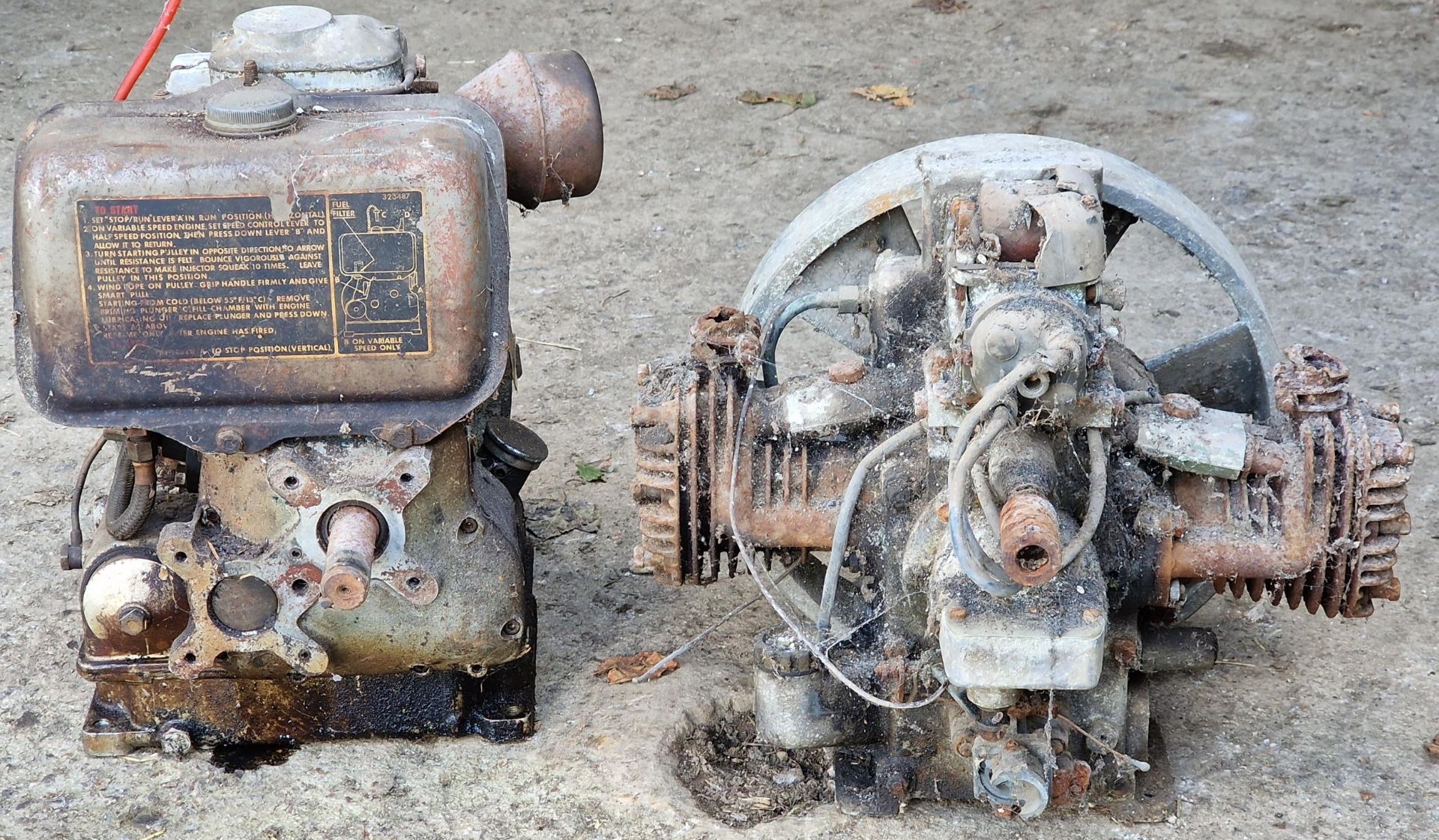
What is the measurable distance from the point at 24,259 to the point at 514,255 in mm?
2669

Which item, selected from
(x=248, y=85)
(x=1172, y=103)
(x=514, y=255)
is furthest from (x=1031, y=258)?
(x=1172, y=103)

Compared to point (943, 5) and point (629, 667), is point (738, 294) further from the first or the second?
point (943, 5)

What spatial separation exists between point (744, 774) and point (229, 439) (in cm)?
121

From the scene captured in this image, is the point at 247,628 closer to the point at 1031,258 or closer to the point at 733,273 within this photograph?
the point at 1031,258

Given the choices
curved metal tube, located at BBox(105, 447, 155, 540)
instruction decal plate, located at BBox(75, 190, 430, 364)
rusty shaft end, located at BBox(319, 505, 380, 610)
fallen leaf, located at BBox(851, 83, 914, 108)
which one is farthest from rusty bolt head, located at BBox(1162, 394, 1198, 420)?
fallen leaf, located at BBox(851, 83, 914, 108)

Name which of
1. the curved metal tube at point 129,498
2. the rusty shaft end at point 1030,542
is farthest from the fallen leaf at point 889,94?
the rusty shaft end at point 1030,542

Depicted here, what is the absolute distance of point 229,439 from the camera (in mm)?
2744

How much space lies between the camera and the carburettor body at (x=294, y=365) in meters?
2.68

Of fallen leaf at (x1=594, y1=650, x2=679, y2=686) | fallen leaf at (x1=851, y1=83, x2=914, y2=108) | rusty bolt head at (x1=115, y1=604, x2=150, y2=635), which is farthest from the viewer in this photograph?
fallen leaf at (x1=851, y1=83, x2=914, y2=108)

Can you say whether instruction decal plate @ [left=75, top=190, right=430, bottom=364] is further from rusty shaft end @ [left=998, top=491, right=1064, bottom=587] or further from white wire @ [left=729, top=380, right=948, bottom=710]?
rusty shaft end @ [left=998, top=491, right=1064, bottom=587]

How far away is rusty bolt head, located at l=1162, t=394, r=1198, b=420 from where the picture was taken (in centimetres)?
277

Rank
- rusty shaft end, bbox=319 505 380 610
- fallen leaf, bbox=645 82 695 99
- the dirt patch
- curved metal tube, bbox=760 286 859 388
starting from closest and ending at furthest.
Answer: rusty shaft end, bbox=319 505 380 610, the dirt patch, curved metal tube, bbox=760 286 859 388, fallen leaf, bbox=645 82 695 99

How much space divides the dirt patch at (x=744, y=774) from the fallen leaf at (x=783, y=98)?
3.61 metres

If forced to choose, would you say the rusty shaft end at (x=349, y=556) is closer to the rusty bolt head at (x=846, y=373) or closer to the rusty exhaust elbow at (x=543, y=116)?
the rusty exhaust elbow at (x=543, y=116)
